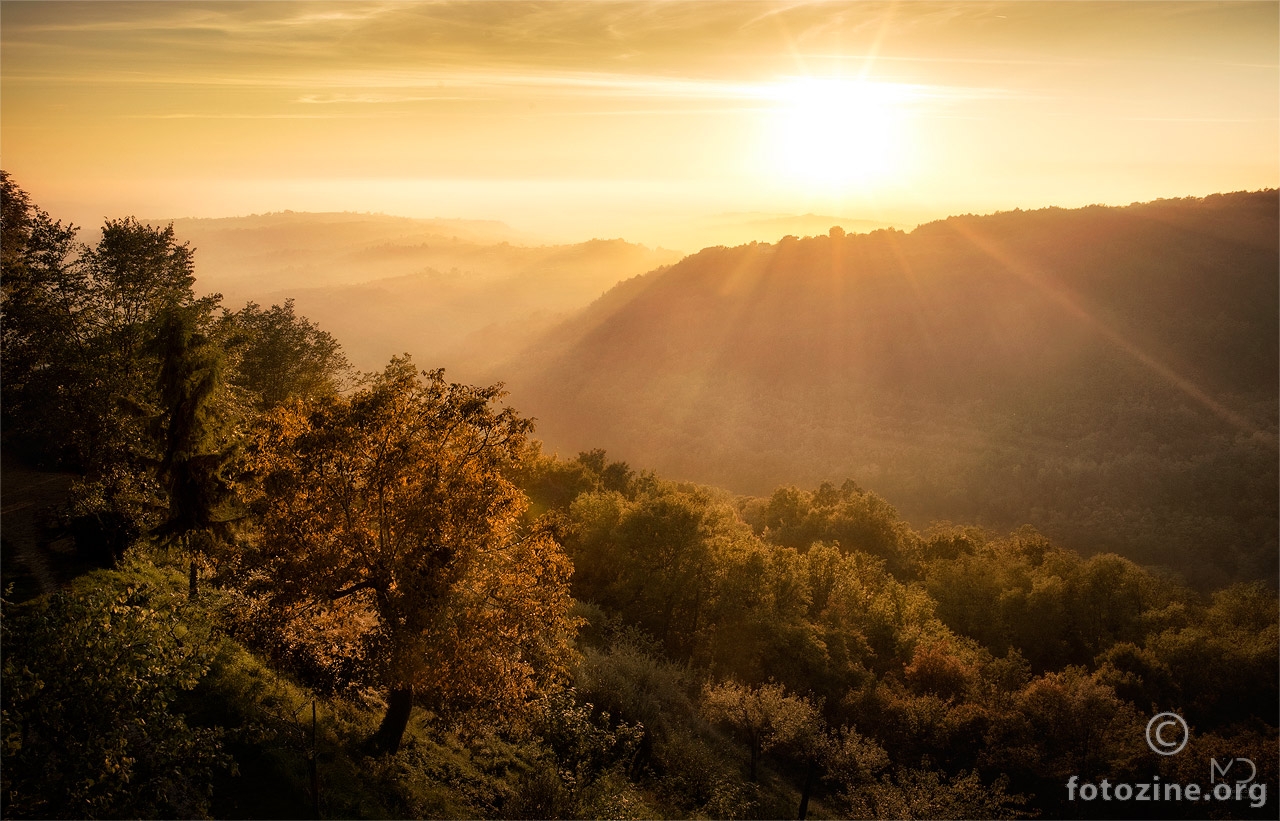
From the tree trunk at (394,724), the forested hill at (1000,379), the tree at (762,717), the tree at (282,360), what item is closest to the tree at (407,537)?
the tree trunk at (394,724)

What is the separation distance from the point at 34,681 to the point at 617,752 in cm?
2191

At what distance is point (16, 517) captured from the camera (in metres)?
26.4

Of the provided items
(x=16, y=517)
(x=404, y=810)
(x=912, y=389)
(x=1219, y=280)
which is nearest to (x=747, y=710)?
(x=404, y=810)

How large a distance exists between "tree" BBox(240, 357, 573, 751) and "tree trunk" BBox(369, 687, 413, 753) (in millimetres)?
49

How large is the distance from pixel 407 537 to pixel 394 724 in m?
6.10

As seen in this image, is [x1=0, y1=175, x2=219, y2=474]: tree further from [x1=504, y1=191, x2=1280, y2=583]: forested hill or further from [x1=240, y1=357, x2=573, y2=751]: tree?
[x1=504, y1=191, x2=1280, y2=583]: forested hill

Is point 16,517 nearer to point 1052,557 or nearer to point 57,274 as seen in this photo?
point 57,274

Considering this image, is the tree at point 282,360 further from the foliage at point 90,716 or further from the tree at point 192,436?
the foliage at point 90,716

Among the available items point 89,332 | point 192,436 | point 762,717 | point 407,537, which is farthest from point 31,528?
point 762,717

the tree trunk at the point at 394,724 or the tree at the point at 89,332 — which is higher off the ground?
the tree at the point at 89,332

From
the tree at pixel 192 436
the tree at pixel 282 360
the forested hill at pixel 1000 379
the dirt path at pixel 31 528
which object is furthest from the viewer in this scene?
the forested hill at pixel 1000 379

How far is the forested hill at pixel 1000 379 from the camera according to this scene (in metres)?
112

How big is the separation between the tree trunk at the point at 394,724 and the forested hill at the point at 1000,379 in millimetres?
104598

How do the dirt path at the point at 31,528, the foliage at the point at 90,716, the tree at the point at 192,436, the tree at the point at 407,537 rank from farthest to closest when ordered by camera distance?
the dirt path at the point at 31,528, the tree at the point at 192,436, the tree at the point at 407,537, the foliage at the point at 90,716
